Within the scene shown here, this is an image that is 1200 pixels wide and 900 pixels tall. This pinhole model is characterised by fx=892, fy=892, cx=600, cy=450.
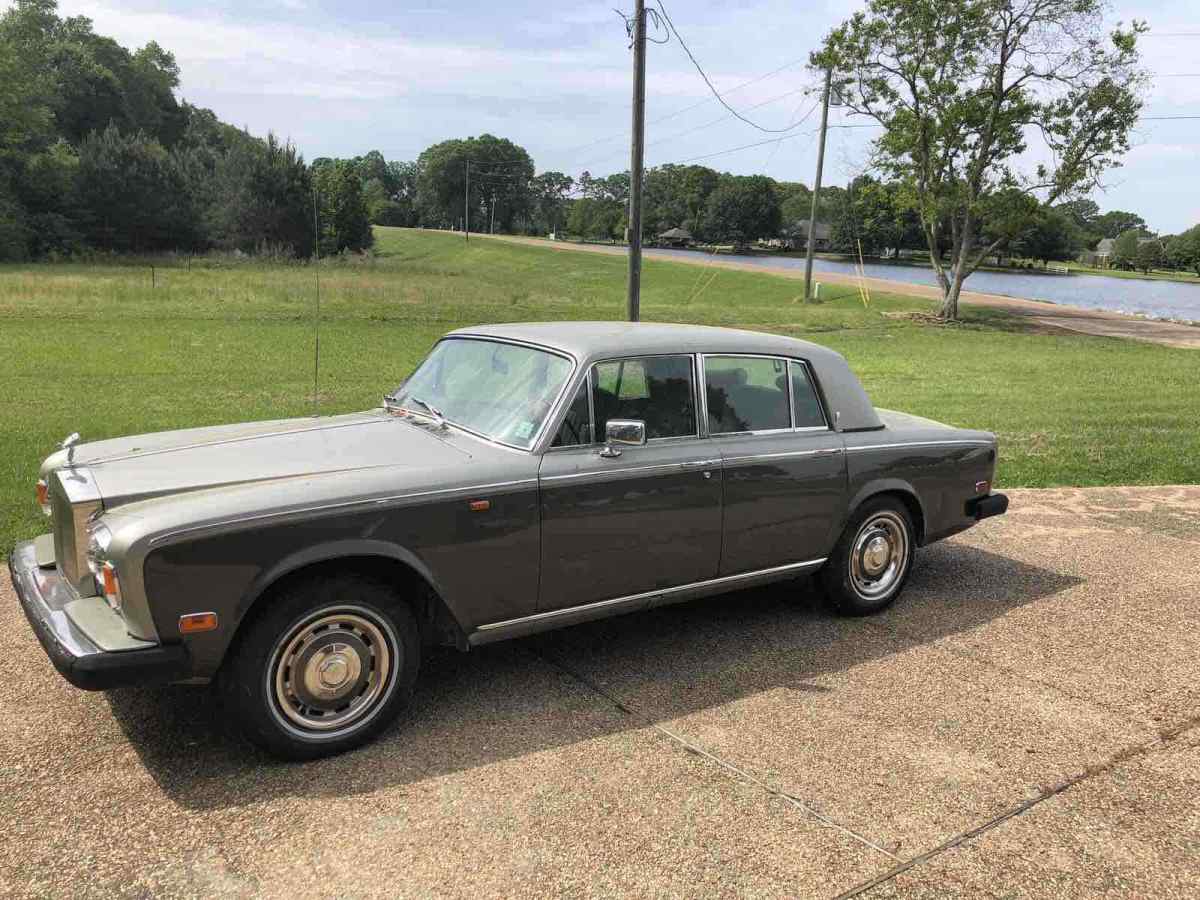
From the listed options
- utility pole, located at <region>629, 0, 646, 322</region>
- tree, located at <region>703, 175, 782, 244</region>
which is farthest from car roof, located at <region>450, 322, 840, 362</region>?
tree, located at <region>703, 175, 782, 244</region>

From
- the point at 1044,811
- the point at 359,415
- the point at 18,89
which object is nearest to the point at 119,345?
the point at 359,415

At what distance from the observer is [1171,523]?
718 cm

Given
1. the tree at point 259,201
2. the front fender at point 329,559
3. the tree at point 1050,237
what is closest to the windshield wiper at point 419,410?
the front fender at point 329,559

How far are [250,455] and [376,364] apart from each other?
1240 cm

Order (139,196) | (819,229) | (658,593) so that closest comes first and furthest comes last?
(658,593), (139,196), (819,229)

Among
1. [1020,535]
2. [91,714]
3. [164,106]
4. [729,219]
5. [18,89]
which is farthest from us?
[164,106]

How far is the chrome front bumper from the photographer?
9.86 ft

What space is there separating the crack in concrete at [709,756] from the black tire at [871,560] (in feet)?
5.19

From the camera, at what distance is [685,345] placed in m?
4.47

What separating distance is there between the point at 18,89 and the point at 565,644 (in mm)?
75690

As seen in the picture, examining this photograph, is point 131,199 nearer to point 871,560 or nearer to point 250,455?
point 250,455

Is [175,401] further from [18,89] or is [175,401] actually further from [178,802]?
[18,89]

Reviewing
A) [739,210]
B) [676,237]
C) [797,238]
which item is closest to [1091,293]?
[739,210]

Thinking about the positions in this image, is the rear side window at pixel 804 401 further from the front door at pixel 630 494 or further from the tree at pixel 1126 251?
the tree at pixel 1126 251
